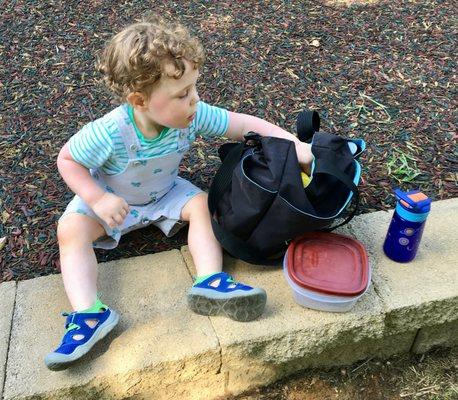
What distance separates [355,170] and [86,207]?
119cm

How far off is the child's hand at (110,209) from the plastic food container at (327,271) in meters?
0.72

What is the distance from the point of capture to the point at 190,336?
7.00 feet

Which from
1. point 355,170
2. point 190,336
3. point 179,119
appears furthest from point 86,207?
point 355,170

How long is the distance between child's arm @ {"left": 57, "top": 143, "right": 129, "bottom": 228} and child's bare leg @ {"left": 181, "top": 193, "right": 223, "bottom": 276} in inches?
13.4

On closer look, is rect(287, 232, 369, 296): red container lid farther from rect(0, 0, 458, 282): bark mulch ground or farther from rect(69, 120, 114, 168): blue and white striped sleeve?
rect(69, 120, 114, 168): blue and white striped sleeve

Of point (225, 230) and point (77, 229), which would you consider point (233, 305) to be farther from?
point (77, 229)

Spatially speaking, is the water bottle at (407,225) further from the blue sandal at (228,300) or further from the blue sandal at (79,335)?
the blue sandal at (79,335)

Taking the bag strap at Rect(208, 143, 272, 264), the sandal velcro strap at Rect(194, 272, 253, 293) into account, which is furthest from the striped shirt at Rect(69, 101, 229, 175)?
the sandal velcro strap at Rect(194, 272, 253, 293)

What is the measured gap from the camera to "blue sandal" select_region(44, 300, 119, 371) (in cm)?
197

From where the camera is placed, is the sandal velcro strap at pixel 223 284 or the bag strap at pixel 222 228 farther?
the bag strap at pixel 222 228

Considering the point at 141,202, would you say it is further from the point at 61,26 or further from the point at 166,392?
the point at 61,26

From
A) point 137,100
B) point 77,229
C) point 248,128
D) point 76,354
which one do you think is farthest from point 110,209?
point 248,128

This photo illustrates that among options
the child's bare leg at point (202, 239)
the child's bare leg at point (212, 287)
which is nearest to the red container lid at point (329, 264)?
the child's bare leg at point (212, 287)

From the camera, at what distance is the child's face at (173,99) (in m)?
2.20
